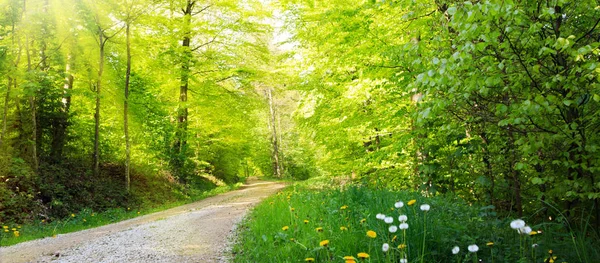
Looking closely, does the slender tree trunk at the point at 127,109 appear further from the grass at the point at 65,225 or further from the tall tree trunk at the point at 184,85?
the tall tree trunk at the point at 184,85

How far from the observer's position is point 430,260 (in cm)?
290

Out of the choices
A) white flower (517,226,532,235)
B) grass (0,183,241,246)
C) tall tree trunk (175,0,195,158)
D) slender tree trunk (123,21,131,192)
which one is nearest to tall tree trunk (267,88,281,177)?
tall tree trunk (175,0,195,158)

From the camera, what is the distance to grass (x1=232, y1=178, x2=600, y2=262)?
2.87 meters

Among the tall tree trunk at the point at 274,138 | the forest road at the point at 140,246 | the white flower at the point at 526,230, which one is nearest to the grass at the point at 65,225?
the forest road at the point at 140,246

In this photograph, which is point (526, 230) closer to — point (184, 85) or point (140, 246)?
point (140, 246)

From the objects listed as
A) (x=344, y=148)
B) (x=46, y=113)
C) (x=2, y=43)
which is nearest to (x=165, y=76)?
(x=46, y=113)

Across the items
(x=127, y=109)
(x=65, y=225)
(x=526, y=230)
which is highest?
(x=127, y=109)

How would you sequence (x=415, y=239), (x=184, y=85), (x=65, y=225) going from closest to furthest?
(x=415, y=239), (x=65, y=225), (x=184, y=85)

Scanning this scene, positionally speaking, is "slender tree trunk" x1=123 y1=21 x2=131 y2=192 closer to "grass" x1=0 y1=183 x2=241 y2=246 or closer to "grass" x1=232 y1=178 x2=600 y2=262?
"grass" x1=0 y1=183 x2=241 y2=246

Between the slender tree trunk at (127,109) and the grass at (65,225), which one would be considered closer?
the grass at (65,225)

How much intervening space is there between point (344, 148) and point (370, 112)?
311cm

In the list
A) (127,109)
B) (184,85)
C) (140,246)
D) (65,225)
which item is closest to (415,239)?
(140,246)

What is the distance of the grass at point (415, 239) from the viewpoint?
2.87 m

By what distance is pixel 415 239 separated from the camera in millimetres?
2979
